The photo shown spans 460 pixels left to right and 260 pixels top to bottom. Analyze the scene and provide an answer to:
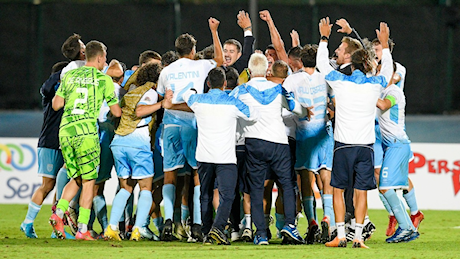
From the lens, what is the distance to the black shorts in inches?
307

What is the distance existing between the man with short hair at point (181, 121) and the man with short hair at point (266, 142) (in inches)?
26.4

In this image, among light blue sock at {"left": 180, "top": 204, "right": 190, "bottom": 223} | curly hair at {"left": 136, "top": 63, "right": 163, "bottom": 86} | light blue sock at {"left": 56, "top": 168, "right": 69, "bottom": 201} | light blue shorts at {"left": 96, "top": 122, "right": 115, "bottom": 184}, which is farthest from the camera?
light blue sock at {"left": 56, "top": 168, "right": 69, "bottom": 201}

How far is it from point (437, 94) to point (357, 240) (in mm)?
11785

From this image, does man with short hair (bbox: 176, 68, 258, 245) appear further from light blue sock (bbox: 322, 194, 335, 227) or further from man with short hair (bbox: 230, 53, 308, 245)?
light blue sock (bbox: 322, 194, 335, 227)

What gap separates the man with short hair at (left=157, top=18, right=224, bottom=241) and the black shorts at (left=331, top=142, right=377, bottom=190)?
1.76 metres

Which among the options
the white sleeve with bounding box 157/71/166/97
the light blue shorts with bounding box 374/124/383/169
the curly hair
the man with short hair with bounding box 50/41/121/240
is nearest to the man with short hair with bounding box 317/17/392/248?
the light blue shorts with bounding box 374/124/383/169

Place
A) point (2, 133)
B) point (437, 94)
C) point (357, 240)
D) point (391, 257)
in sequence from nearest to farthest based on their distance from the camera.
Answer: point (391, 257) < point (357, 240) < point (2, 133) < point (437, 94)

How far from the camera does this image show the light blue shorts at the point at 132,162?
8.58 metres

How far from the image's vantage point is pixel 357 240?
7750 mm

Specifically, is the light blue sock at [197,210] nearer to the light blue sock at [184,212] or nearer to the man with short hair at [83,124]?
the light blue sock at [184,212]

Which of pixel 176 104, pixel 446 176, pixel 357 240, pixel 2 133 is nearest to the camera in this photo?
pixel 357 240

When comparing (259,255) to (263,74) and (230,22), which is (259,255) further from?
(230,22)

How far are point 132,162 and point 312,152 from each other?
2.06 m

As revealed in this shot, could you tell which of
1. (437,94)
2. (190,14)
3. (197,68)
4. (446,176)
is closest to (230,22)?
(190,14)
